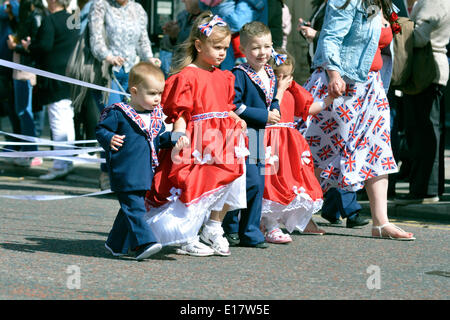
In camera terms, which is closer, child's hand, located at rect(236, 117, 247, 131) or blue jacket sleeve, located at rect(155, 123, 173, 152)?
blue jacket sleeve, located at rect(155, 123, 173, 152)

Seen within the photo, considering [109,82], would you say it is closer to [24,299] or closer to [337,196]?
[337,196]

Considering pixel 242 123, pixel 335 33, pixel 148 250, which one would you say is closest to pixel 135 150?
pixel 148 250

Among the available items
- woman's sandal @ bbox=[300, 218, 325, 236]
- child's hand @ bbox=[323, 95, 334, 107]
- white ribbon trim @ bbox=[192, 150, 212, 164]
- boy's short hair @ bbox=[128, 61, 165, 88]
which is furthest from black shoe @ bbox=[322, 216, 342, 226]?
boy's short hair @ bbox=[128, 61, 165, 88]

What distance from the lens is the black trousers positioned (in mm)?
8531

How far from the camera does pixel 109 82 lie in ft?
30.2

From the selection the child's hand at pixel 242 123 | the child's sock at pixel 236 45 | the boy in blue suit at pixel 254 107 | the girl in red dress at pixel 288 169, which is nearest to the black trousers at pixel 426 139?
the child's sock at pixel 236 45

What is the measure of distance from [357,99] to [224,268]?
6.09 ft

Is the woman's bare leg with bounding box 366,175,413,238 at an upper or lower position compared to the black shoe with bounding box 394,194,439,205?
upper

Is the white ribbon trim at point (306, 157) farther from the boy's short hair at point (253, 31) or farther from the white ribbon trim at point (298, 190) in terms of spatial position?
the boy's short hair at point (253, 31)

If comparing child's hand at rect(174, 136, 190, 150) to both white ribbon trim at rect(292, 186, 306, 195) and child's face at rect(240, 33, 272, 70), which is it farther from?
white ribbon trim at rect(292, 186, 306, 195)

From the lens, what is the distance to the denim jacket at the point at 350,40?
664 centimetres

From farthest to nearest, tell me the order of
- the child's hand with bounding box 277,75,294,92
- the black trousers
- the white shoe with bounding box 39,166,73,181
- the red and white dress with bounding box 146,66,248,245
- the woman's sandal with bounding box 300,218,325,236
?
the white shoe with bounding box 39,166,73,181
the black trousers
the woman's sandal with bounding box 300,218,325,236
the child's hand with bounding box 277,75,294,92
the red and white dress with bounding box 146,66,248,245

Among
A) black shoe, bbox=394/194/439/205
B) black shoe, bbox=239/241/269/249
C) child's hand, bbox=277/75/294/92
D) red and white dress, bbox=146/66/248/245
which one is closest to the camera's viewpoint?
red and white dress, bbox=146/66/248/245
